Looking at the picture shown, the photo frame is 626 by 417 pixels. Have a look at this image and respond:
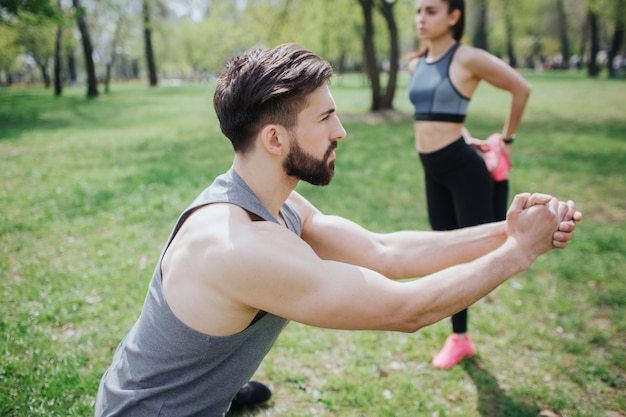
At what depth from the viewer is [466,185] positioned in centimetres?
302

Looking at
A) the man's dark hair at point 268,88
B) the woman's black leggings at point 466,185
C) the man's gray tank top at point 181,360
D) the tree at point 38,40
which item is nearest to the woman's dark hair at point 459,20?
the woman's black leggings at point 466,185

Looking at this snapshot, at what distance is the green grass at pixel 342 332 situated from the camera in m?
2.85

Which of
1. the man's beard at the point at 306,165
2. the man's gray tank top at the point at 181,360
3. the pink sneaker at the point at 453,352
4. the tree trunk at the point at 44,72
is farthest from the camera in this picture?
the tree trunk at the point at 44,72

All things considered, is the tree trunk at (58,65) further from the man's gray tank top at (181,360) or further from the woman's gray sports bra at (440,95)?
the man's gray tank top at (181,360)

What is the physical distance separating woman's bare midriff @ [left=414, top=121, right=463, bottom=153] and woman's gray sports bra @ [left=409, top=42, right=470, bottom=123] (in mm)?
45

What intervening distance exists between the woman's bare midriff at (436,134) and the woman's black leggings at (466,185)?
46 millimetres

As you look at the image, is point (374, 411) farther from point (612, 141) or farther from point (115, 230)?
point (612, 141)

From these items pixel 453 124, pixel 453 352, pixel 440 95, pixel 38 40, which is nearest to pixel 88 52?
pixel 38 40

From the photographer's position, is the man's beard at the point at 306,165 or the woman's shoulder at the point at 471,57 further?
the woman's shoulder at the point at 471,57

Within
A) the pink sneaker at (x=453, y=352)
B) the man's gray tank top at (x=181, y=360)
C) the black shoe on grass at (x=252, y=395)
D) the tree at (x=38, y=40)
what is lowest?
the pink sneaker at (x=453, y=352)

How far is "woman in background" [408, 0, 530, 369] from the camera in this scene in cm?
303

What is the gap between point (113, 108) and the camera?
21.0 metres

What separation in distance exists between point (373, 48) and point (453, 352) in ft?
45.8

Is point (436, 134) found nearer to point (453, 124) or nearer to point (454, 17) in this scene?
point (453, 124)
